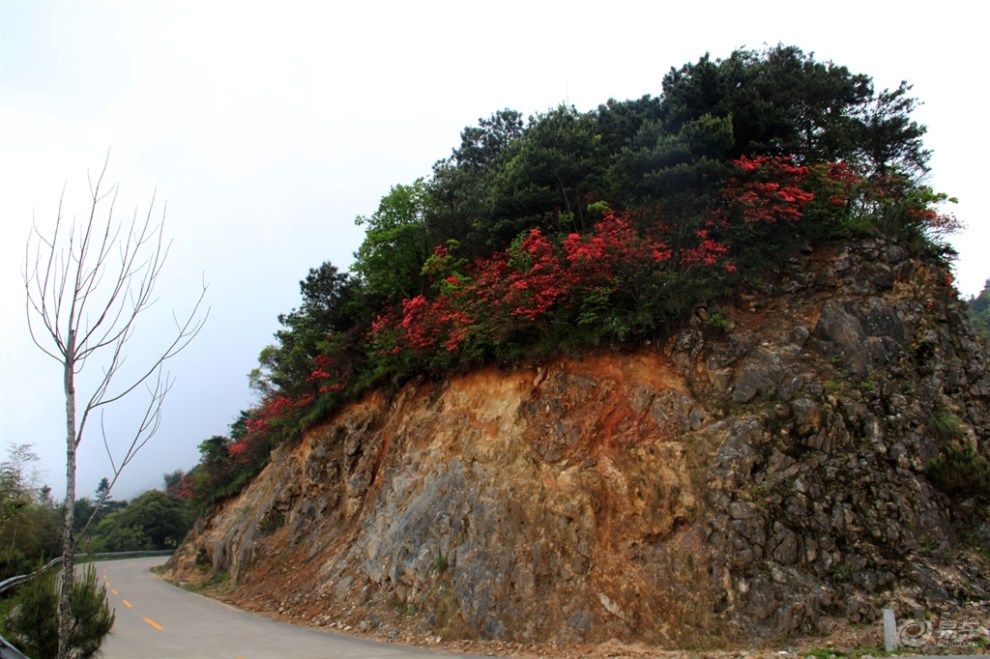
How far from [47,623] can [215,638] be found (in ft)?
20.0

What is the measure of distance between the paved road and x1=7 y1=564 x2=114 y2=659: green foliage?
2.65 meters

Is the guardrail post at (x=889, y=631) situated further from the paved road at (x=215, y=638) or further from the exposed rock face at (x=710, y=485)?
the paved road at (x=215, y=638)

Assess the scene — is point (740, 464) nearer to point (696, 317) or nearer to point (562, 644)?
point (696, 317)

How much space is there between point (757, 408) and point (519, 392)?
5.33m

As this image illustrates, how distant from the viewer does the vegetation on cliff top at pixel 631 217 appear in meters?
14.9

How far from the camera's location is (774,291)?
49.9ft

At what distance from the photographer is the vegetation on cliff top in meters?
14.9

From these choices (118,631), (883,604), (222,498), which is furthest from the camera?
(222,498)

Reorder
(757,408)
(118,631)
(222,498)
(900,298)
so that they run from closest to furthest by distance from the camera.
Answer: (757,408)
(118,631)
(900,298)
(222,498)

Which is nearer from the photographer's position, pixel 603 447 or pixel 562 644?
pixel 562 644

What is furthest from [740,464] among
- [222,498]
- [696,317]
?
[222,498]

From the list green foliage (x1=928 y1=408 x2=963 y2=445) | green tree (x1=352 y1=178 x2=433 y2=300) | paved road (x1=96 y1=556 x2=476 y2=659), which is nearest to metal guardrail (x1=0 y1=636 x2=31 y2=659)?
paved road (x1=96 y1=556 x2=476 y2=659)

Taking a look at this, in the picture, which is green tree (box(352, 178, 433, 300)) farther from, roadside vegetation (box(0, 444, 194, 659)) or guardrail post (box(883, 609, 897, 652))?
guardrail post (box(883, 609, 897, 652))

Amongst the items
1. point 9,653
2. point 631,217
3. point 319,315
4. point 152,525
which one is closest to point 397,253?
point 319,315
